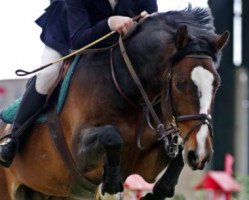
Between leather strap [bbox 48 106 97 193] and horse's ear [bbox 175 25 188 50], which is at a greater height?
horse's ear [bbox 175 25 188 50]

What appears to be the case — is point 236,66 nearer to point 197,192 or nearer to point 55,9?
point 197,192

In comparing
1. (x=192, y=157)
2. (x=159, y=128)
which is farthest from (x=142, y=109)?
(x=192, y=157)

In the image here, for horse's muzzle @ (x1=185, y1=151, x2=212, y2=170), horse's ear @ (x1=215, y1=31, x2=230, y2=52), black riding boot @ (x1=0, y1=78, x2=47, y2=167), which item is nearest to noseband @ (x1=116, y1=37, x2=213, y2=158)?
horse's ear @ (x1=215, y1=31, x2=230, y2=52)

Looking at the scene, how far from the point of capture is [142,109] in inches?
263

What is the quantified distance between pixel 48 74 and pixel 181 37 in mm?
1335

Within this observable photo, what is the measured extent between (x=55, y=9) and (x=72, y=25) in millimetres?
530

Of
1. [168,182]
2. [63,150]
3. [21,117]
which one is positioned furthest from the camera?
[21,117]

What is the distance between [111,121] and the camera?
21.9ft

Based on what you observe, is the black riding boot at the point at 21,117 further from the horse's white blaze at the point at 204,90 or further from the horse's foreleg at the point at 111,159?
the horse's white blaze at the point at 204,90

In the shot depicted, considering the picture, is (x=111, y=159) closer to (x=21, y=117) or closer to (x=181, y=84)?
(x=181, y=84)

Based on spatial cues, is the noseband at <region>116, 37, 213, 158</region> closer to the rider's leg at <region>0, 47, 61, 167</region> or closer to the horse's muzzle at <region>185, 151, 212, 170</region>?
the horse's muzzle at <region>185, 151, 212, 170</region>

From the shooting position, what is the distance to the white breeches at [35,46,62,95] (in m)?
7.19

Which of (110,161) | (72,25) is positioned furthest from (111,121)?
(72,25)

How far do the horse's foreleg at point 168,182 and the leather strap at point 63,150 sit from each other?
473 millimetres
